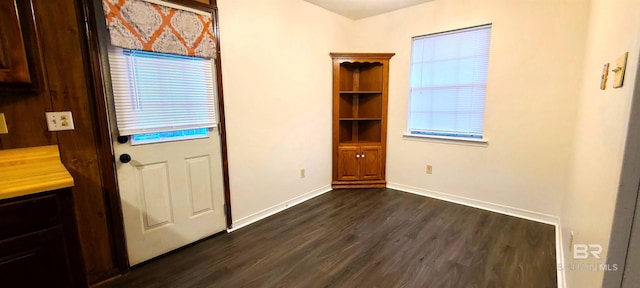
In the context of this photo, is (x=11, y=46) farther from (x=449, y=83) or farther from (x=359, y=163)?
(x=449, y=83)

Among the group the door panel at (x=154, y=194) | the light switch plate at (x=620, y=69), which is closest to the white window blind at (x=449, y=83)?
the light switch plate at (x=620, y=69)

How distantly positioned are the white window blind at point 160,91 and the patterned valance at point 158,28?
0.26 ft

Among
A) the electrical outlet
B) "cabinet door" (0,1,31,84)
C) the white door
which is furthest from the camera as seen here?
the white door

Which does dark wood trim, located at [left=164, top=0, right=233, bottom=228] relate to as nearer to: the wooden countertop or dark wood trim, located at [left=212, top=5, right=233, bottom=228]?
dark wood trim, located at [left=212, top=5, right=233, bottom=228]

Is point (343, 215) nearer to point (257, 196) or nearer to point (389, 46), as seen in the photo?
point (257, 196)

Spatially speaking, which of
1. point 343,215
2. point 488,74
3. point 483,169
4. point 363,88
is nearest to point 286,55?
point 363,88

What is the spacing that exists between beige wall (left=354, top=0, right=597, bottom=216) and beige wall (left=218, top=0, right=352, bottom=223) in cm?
121

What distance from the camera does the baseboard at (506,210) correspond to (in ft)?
6.64

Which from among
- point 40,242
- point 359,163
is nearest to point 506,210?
point 359,163

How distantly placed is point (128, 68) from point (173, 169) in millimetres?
832

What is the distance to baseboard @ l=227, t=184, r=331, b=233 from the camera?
270 centimetres

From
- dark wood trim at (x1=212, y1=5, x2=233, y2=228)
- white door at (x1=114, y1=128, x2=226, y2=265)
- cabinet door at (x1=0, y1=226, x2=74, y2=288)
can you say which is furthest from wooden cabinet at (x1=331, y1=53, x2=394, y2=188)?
cabinet door at (x1=0, y1=226, x2=74, y2=288)

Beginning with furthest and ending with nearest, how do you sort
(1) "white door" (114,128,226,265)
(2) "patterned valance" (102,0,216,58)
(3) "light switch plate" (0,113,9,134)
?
(1) "white door" (114,128,226,265), (2) "patterned valance" (102,0,216,58), (3) "light switch plate" (0,113,9,134)

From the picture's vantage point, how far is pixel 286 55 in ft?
9.82
